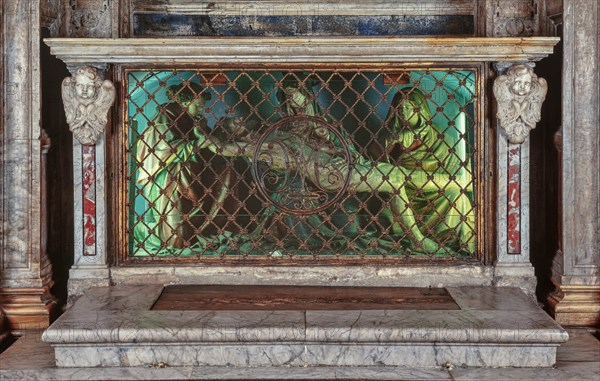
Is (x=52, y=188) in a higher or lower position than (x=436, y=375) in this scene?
higher

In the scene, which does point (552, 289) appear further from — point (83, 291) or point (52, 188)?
point (52, 188)

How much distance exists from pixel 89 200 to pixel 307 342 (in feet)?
5.01

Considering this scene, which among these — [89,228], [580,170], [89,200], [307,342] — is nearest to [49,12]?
[89,200]

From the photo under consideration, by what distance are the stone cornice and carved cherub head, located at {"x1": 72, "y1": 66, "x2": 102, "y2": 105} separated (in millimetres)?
99

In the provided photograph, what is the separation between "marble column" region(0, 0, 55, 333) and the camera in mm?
4309

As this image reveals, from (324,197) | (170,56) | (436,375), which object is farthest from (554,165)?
(170,56)

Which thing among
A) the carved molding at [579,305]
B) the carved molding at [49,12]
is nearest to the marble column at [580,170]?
the carved molding at [579,305]

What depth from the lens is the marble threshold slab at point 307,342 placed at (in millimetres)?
3701

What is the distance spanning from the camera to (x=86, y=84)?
4293 mm

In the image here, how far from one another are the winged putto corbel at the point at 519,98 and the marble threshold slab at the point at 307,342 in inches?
43.1

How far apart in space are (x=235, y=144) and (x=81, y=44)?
977mm

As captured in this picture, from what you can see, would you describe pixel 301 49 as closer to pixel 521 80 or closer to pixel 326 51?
pixel 326 51

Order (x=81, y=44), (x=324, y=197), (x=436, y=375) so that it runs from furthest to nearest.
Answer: (x=324, y=197), (x=81, y=44), (x=436, y=375)

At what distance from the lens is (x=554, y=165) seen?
4.62 metres
